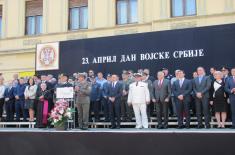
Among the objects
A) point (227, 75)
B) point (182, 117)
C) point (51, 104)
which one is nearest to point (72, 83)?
point (51, 104)

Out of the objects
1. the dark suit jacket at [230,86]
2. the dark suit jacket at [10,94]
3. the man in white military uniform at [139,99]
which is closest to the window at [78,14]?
the dark suit jacket at [10,94]

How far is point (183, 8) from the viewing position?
16594 millimetres

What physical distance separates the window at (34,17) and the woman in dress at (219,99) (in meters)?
12.7

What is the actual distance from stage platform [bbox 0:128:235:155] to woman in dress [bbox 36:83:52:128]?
232 cm

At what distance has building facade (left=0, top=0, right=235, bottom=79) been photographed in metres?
16.1

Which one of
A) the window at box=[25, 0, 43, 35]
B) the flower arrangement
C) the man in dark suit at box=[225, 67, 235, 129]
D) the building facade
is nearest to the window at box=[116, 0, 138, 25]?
A: the building facade

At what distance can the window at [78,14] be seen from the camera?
1888 cm

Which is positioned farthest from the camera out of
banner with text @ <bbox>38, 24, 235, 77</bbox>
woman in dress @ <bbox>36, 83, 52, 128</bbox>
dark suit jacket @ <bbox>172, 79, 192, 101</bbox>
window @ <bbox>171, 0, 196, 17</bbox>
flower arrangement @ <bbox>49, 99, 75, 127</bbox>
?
window @ <bbox>171, 0, 196, 17</bbox>

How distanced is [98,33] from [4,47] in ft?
18.4

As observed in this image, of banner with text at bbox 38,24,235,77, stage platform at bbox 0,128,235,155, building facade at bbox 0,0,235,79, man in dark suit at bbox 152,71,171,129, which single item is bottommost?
stage platform at bbox 0,128,235,155

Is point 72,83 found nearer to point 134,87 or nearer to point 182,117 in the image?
point 134,87

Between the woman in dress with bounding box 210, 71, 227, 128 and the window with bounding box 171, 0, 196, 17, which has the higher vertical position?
the window with bounding box 171, 0, 196, 17

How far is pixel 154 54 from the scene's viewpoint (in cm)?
1056

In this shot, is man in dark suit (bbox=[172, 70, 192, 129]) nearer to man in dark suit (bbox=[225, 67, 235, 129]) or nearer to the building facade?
man in dark suit (bbox=[225, 67, 235, 129])
